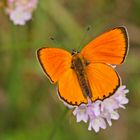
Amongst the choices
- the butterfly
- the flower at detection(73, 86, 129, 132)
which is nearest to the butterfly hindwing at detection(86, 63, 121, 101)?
the butterfly

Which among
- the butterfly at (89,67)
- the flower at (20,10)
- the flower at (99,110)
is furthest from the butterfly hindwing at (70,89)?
the flower at (20,10)

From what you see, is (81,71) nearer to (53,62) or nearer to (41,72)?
(53,62)

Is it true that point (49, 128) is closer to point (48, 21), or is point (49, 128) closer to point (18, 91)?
point (18, 91)

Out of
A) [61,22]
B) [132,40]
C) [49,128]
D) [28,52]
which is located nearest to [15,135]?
[49,128]

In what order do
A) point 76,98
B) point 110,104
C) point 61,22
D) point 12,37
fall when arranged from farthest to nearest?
point 61,22 < point 12,37 < point 110,104 < point 76,98

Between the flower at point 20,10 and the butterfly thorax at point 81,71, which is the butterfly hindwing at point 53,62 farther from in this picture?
the flower at point 20,10

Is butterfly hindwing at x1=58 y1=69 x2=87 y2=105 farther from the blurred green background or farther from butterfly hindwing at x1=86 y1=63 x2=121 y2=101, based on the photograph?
the blurred green background

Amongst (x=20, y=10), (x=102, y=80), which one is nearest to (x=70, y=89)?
(x=102, y=80)
